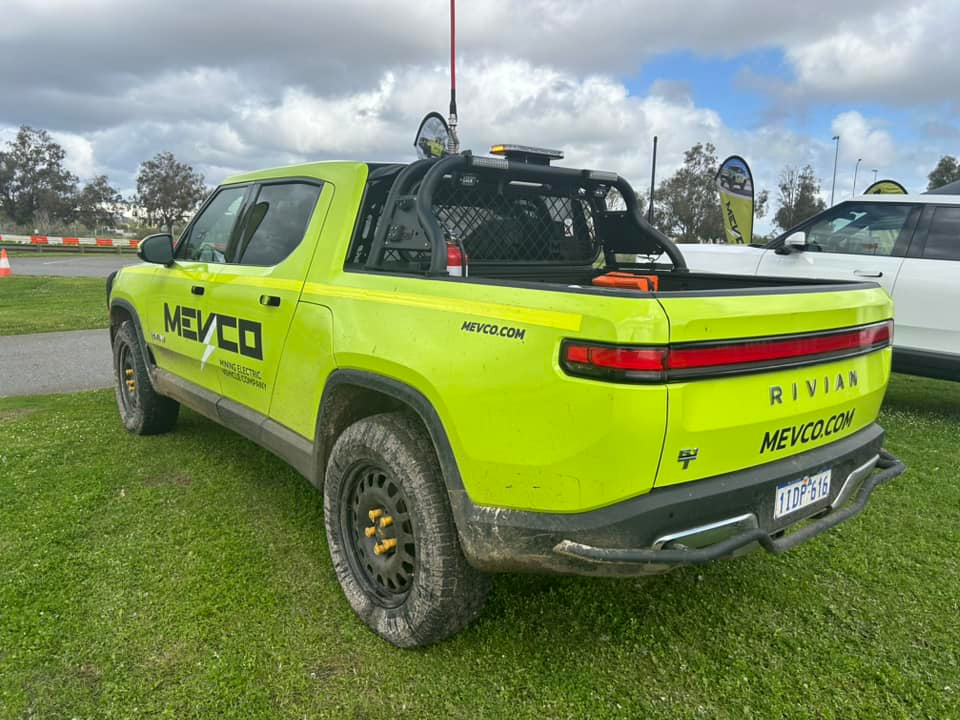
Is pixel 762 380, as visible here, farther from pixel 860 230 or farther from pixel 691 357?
pixel 860 230

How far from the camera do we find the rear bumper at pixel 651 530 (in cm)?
195

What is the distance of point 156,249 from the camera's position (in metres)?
4.11

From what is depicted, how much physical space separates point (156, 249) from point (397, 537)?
8.61 feet

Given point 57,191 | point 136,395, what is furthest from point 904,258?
point 57,191

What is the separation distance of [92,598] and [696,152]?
44.5m

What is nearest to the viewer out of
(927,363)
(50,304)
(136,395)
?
(136,395)

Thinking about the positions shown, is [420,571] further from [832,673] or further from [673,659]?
[832,673]

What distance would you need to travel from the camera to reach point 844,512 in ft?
8.18

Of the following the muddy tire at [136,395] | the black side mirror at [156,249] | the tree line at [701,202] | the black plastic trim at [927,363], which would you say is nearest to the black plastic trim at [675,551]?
the black side mirror at [156,249]

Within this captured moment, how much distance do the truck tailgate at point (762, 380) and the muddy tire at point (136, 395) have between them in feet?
12.9

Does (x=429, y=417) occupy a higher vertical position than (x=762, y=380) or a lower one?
lower

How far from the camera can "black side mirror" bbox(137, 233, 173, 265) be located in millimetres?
4113

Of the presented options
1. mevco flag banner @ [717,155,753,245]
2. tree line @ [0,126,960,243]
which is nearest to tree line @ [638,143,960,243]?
tree line @ [0,126,960,243]

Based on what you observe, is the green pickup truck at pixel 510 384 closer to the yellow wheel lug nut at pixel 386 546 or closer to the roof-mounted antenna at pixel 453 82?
the yellow wheel lug nut at pixel 386 546
